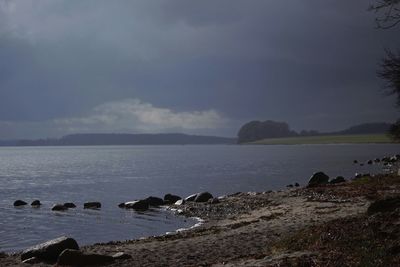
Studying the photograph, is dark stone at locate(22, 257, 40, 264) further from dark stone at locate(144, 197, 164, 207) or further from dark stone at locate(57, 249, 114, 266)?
dark stone at locate(144, 197, 164, 207)

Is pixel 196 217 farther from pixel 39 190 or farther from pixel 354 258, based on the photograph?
pixel 39 190

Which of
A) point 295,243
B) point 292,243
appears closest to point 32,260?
point 292,243

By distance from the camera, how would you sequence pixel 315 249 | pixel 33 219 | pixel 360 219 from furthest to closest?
1. pixel 33 219
2. pixel 360 219
3. pixel 315 249

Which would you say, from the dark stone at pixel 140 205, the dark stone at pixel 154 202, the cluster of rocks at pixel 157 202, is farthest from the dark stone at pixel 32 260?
the dark stone at pixel 154 202

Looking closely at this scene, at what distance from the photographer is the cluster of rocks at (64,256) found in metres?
17.8

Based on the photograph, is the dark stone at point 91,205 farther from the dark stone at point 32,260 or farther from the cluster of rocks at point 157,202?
the dark stone at point 32,260

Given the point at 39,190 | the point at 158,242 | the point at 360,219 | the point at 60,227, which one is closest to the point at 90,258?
the point at 158,242

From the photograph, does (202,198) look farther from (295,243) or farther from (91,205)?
(295,243)

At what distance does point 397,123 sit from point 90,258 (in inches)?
1709

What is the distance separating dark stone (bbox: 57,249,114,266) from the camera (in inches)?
695

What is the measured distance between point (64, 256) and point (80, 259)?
88cm

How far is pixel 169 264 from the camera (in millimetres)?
16859

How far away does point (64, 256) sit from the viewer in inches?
723

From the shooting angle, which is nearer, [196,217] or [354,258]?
[354,258]
